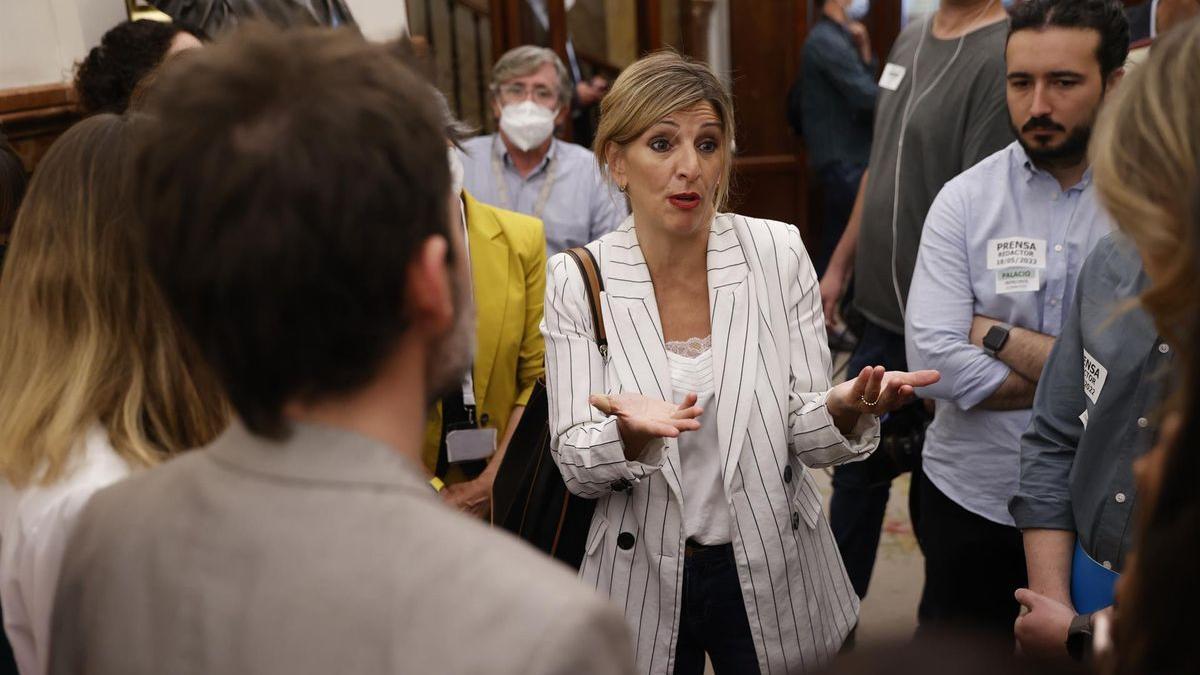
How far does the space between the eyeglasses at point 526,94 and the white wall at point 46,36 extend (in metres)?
1.58

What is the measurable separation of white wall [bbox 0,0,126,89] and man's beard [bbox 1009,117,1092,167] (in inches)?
125

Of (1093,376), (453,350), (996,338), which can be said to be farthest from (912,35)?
(453,350)

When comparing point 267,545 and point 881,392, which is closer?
point 267,545

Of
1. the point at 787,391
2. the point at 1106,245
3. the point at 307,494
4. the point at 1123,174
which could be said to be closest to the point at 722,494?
the point at 787,391

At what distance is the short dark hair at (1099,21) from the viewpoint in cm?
267

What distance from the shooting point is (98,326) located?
1.54 m

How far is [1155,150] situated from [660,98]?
1.35 meters

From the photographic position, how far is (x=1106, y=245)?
2.06 meters

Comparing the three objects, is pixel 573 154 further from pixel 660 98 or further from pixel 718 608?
pixel 718 608

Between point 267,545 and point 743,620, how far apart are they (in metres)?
1.46

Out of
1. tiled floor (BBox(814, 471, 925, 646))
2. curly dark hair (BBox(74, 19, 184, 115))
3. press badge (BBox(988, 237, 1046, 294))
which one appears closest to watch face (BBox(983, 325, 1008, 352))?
press badge (BBox(988, 237, 1046, 294))

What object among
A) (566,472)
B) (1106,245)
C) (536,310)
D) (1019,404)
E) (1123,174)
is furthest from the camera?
(536,310)

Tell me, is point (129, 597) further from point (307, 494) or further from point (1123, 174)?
point (1123, 174)

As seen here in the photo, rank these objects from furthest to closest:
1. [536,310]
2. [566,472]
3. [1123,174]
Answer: [536,310]
[566,472]
[1123,174]
